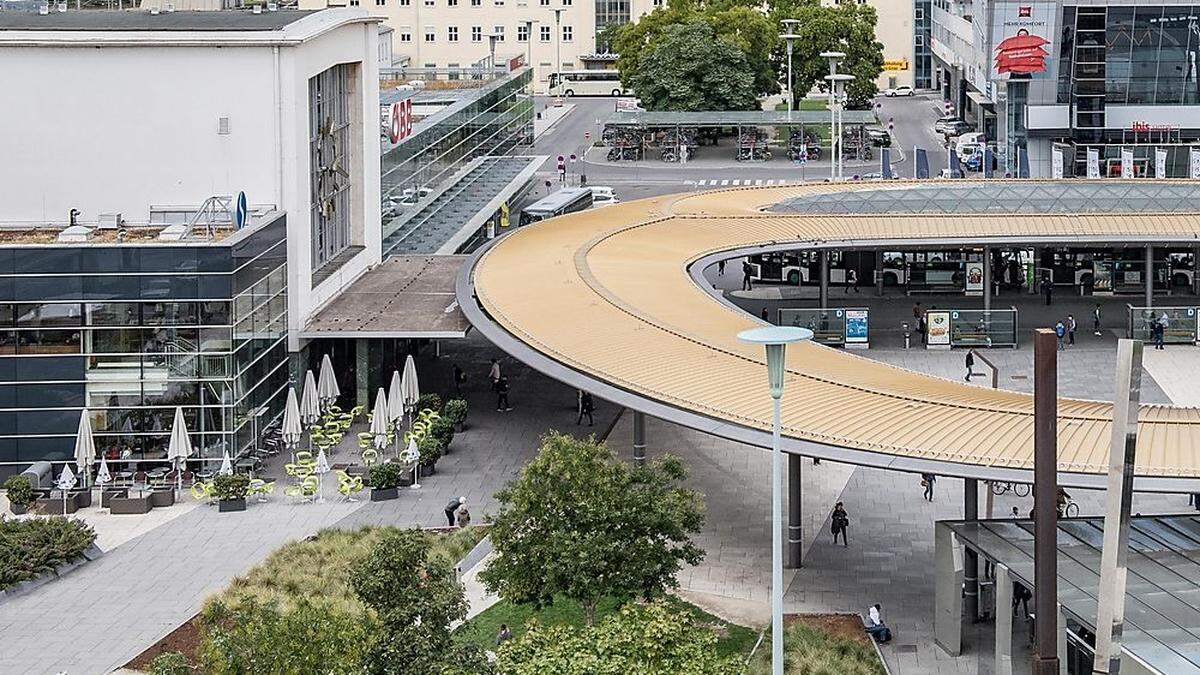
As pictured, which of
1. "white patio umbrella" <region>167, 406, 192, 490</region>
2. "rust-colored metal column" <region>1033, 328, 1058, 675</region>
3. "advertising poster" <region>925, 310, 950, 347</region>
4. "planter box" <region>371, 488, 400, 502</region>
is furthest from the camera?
"advertising poster" <region>925, 310, 950, 347</region>

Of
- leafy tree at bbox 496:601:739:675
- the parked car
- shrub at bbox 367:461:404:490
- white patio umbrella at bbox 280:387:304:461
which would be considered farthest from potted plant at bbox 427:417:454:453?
the parked car

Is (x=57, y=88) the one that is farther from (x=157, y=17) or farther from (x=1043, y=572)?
(x=1043, y=572)

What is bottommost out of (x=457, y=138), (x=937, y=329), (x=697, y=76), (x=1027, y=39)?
(x=937, y=329)

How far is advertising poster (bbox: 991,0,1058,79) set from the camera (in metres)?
116

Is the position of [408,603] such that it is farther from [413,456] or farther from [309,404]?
[309,404]

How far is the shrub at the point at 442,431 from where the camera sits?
59250 millimetres

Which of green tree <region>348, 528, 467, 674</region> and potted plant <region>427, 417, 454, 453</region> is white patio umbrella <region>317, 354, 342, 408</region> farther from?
green tree <region>348, 528, 467, 674</region>

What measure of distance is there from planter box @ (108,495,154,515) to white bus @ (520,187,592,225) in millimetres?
43071

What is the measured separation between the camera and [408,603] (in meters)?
37.4

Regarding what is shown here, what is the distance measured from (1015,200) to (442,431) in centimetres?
3011

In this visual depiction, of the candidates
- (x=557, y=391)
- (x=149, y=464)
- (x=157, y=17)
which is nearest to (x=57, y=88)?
(x=157, y=17)

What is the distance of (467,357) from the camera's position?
7325 centimetres

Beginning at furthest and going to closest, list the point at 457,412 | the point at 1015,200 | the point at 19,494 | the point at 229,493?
1. the point at 1015,200
2. the point at 457,412
3. the point at 229,493
4. the point at 19,494

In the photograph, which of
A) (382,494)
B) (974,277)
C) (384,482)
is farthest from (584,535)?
(974,277)
